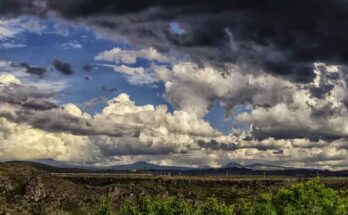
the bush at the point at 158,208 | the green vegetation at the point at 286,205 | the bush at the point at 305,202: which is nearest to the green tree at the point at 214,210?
the green vegetation at the point at 286,205

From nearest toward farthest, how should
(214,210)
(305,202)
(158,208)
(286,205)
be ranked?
(305,202), (286,205), (214,210), (158,208)

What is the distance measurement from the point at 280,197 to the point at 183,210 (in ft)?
73.9

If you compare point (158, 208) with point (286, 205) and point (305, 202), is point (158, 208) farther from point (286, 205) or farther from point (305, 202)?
point (305, 202)

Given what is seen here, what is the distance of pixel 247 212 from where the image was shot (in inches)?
4899

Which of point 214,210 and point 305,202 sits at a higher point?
point 305,202

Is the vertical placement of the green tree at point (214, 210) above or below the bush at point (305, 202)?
below

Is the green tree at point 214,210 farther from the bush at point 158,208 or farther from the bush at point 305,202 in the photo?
the bush at point 305,202

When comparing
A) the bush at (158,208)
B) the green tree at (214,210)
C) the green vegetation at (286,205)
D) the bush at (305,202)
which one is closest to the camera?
the bush at (305,202)

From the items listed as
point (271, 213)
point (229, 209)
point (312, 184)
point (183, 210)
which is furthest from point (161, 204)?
point (312, 184)

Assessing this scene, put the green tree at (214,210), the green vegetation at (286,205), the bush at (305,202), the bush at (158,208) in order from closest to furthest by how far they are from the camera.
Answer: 1. the bush at (305,202)
2. the green vegetation at (286,205)
3. the green tree at (214,210)
4. the bush at (158,208)

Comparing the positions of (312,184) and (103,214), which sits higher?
(312,184)

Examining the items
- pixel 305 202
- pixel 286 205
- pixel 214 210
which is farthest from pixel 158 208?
pixel 305 202

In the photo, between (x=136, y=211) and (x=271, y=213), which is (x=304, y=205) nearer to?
(x=271, y=213)

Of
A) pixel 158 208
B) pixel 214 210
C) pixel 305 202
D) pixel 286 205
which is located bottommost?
pixel 214 210
